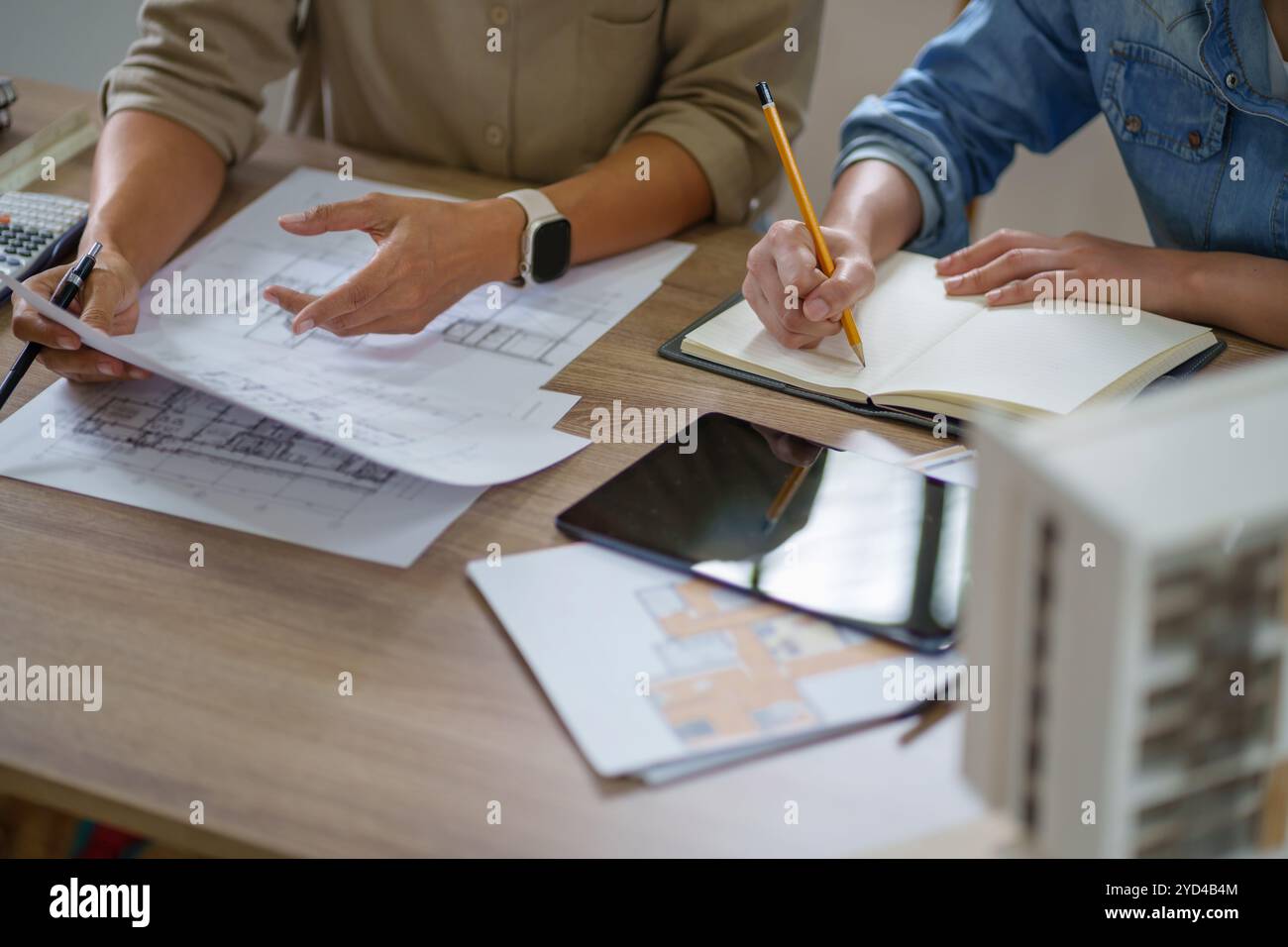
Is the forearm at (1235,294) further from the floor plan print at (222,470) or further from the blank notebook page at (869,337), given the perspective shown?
the floor plan print at (222,470)

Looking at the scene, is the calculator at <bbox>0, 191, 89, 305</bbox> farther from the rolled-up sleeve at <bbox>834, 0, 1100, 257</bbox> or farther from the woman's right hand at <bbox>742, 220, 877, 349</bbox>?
the rolled-up sleeve at <bbox>834, 0, 1100, 257</bbox>

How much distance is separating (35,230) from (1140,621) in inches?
41.5

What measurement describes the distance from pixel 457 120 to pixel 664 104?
242mm

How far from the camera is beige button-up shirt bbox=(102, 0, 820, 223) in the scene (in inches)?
48.9

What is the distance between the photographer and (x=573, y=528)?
782mm

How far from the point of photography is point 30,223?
3.73 ft

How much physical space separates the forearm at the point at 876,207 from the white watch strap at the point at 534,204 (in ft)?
0.82

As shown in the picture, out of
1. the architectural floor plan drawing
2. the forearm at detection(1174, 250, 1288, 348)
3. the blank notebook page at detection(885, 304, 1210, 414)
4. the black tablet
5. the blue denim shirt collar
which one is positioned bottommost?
the black tablet

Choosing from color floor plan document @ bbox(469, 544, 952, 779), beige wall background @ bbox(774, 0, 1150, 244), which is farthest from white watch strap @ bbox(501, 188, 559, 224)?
beige wall background @ bbox(774, 0, 1150, 244)

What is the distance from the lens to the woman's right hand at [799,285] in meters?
0.95

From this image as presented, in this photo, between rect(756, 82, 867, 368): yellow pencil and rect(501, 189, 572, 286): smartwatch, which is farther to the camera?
rect(501, 189, 572, 286): smartwatch

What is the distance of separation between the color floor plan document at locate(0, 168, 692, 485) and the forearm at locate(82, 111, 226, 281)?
0.08ft

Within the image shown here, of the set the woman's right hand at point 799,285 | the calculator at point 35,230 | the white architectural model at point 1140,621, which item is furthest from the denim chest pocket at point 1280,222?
the calculator at point 35,230
